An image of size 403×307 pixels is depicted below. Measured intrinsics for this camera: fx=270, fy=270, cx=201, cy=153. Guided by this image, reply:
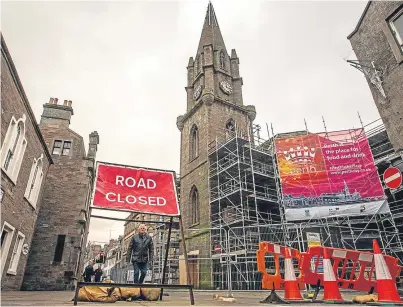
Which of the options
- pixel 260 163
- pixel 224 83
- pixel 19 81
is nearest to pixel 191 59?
pixel 224 83

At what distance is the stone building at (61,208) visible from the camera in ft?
48.4

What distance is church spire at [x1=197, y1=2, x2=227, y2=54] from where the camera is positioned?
96.7 feet

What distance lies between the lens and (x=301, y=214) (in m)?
15.8

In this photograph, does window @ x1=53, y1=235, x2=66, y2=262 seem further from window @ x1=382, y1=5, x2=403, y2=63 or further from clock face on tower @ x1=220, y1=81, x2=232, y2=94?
window @ x1=382, y1=5, x2=403, y2=63

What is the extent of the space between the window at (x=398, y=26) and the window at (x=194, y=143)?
50.9ft

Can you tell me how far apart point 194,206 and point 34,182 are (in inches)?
457

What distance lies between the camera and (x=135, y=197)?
5332mm

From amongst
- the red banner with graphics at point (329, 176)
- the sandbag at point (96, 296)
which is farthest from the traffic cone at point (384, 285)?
the red banner with graphics at point (329, 176)

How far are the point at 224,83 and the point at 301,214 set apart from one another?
49.4ft

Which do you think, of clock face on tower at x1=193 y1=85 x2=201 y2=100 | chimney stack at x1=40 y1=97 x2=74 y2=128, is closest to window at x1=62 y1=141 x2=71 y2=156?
chimney stack at x1=40 y1=97 x2=74 y2=128

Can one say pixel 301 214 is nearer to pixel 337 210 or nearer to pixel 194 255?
pixel 337 210

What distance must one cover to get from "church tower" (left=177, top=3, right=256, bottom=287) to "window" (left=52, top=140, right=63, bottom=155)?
32.8 ft

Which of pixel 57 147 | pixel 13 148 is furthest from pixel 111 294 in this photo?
pixel 57 147

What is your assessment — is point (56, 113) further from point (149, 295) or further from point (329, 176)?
point (329, 176)
